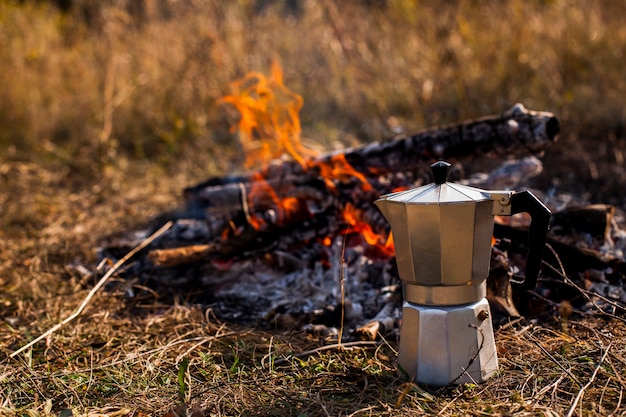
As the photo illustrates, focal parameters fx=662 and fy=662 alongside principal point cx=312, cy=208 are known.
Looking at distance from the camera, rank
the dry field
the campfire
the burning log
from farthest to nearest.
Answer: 1. the burning log
2. the campfire
3. the dry field

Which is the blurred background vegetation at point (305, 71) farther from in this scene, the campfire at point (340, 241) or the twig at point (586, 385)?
the twig at point (586, 385)

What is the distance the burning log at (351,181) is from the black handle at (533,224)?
41.4 inches

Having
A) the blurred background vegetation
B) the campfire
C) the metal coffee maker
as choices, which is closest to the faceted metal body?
the metal coffee maker

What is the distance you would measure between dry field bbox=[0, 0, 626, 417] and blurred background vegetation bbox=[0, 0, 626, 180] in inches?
0.9

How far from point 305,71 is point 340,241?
451 cm

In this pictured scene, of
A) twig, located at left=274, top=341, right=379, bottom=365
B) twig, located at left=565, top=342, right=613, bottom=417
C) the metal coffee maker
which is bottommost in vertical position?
twig, located at left=274, top=341, right=379, bottom=365

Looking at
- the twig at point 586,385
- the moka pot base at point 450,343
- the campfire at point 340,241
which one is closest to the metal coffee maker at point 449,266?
the moka pot base at point 450,343

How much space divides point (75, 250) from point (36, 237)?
508mm

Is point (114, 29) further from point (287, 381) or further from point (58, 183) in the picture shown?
point (287, 381)

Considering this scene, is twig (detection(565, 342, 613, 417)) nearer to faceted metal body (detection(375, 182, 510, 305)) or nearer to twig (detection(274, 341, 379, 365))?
faceted metal body (detection(375, 182, 510, 305))

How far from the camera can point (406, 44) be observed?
673cm

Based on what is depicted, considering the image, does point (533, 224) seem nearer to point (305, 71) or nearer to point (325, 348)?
point (325, 348)

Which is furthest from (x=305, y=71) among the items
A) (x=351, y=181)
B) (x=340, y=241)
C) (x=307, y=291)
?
(x=307, y=291)

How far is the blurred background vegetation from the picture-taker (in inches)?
218
